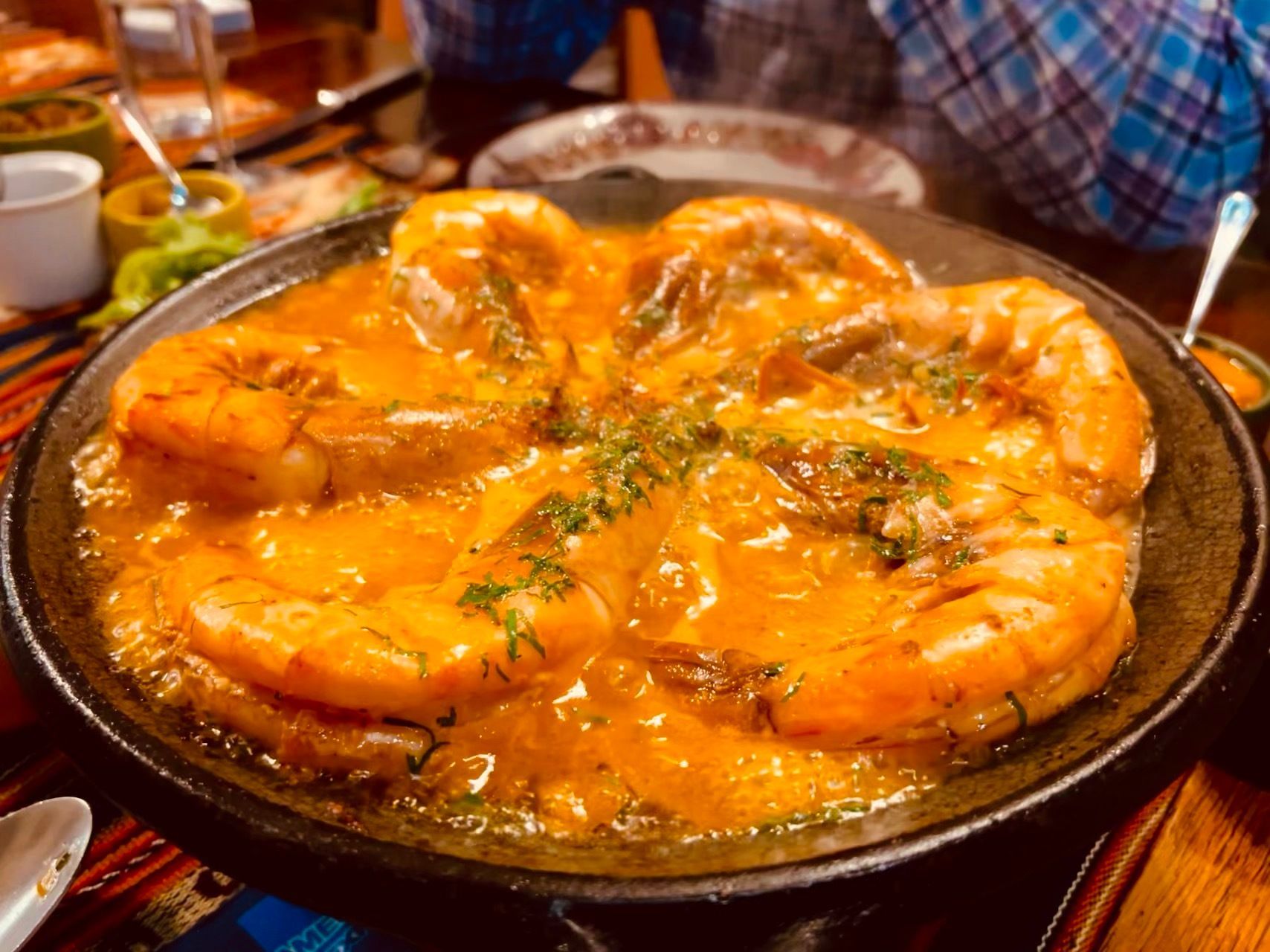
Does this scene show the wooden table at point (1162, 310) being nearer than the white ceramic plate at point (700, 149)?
Yes

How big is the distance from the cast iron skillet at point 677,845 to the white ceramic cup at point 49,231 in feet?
4.55

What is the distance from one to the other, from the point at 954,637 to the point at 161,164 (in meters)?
2.88

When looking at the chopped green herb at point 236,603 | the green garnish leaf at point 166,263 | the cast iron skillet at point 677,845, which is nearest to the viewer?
the cast iron skillet at point 677,845

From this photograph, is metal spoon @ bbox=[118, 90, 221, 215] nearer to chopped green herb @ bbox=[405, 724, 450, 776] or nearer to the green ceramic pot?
the green ceramic pot

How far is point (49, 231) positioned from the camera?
8.61 ft

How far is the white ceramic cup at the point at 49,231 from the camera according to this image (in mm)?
2594

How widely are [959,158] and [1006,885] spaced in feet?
10.5

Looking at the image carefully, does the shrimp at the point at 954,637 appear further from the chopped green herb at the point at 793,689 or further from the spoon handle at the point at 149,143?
the spoon handle at the point at 149,143

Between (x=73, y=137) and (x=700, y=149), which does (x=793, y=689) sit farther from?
(x=73, y=137)

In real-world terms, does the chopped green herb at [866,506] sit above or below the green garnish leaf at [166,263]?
above

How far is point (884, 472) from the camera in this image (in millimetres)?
1477

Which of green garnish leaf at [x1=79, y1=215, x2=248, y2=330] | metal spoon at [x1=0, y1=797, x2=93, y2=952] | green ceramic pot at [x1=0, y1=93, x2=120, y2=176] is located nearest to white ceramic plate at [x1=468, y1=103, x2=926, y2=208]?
green garnish leaf at [x1=79, y1=215, x2=248, y2=330]

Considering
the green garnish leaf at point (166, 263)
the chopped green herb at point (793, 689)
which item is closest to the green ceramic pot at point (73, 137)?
the green garnish leaf at point (166, 263)

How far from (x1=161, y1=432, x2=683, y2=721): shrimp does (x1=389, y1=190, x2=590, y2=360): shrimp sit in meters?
0.54
